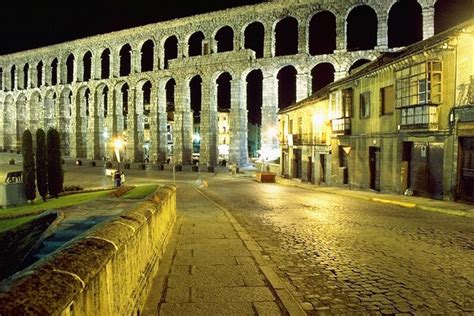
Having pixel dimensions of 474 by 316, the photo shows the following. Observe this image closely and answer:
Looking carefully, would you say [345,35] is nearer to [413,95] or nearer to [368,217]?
[413,95]

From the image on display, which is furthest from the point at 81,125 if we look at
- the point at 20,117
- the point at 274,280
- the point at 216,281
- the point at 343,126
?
the point at 274,280

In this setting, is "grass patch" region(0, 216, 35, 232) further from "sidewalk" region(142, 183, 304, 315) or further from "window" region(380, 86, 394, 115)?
"window" region(380, 86, 394, 115)

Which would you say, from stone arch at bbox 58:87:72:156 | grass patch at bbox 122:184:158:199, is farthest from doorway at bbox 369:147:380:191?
stone arch at bbox 58:87:72:156

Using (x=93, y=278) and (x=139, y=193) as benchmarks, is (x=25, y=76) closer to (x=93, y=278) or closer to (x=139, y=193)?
(x=139, y=193)

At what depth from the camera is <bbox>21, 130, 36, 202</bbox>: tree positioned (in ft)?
71.1

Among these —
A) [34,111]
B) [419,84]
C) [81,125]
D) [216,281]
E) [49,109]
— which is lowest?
[216,281]

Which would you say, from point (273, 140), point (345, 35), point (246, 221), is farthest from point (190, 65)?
point (246, 221)

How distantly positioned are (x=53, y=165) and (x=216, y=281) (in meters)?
19.2

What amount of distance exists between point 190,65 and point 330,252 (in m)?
48.7

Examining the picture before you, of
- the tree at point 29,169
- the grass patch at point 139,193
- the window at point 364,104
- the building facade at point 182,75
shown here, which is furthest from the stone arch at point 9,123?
the window at point 364,104

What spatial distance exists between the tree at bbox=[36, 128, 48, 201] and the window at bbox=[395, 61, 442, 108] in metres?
19.7

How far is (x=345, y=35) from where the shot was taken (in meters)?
44.5

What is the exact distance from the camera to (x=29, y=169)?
2189 centimetres

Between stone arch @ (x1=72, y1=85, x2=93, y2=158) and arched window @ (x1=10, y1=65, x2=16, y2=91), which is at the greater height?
arched window @ (x1=10, y1=65, x2=16, y2=91)
